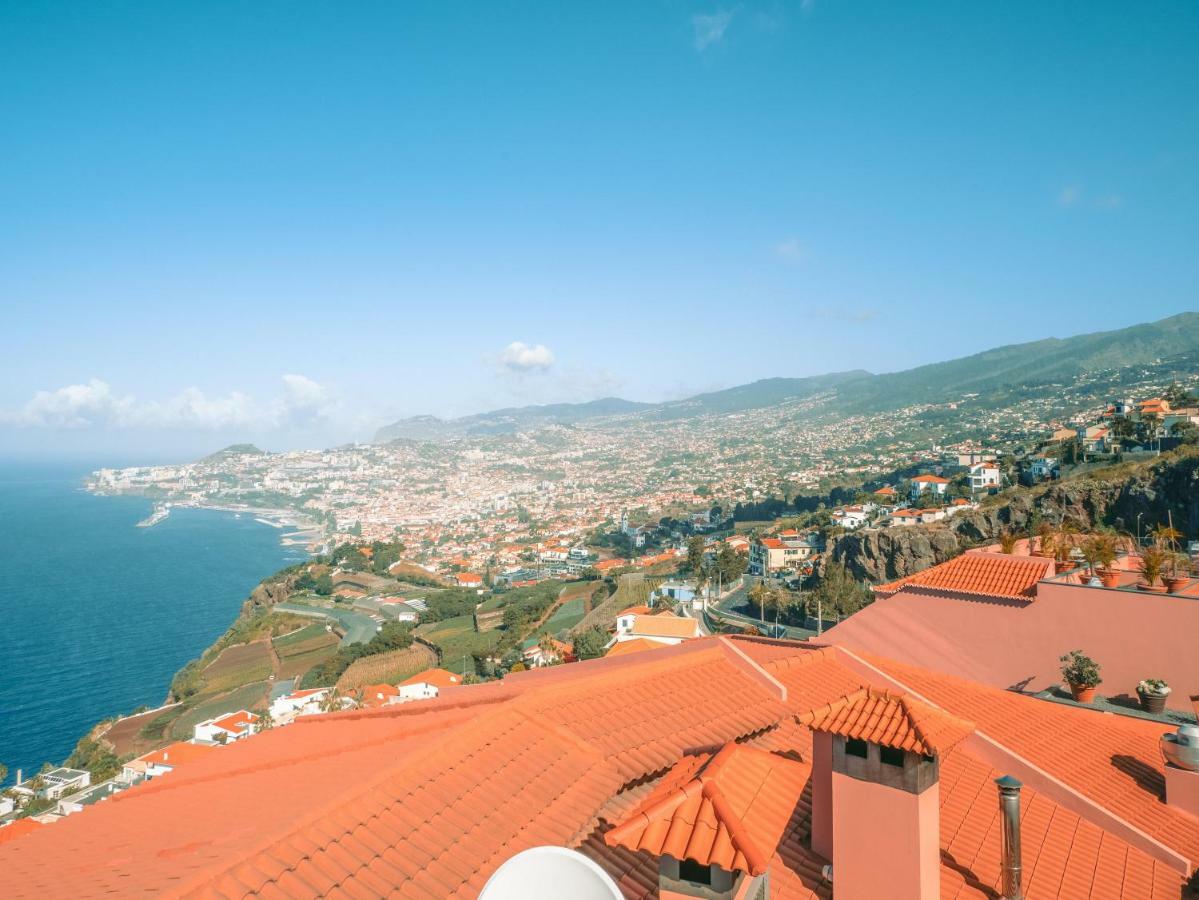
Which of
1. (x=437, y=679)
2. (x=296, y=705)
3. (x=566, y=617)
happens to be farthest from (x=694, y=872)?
(x=566, y=617)

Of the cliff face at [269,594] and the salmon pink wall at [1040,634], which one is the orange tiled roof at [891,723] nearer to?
the salmon pink wall at [1040,634]

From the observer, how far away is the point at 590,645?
25.1 meters

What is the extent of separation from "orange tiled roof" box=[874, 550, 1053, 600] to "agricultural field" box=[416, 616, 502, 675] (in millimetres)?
27307

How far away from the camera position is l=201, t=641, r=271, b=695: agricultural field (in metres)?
37.7

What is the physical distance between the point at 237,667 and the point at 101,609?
27.4m

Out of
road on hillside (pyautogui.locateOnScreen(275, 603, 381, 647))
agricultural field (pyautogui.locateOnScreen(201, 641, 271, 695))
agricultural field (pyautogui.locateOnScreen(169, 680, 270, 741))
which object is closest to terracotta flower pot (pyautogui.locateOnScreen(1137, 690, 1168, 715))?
agricultural field (pyautogui.locateOnScreen(169, 680, 270, 741))

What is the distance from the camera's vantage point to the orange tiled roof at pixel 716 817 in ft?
6.42

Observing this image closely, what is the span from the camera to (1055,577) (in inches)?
315

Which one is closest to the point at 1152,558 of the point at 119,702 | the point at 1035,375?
the point at 119,702

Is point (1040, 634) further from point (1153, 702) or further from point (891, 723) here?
point (891, 723)

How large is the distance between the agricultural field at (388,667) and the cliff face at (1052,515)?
2340cm

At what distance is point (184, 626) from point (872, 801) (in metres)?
62.7

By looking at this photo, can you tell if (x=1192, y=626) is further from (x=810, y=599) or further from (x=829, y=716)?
(x=810, y=599)

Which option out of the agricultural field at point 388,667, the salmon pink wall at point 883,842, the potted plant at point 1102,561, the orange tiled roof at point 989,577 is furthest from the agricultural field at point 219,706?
the salmon pink wall at point 883,842
